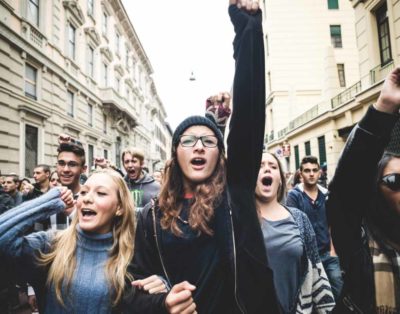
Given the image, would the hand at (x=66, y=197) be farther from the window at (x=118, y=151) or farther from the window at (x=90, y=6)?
the window at (x=118, y=151)

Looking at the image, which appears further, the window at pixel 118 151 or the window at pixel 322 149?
the window at pixel 118 151

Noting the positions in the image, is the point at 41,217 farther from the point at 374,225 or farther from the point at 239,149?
the point at 374,225

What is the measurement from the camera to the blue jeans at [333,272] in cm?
379

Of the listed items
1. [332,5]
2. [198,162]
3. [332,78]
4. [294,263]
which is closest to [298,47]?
[332,5]

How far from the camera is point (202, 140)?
1.69 m

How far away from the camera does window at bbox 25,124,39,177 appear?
11.4m

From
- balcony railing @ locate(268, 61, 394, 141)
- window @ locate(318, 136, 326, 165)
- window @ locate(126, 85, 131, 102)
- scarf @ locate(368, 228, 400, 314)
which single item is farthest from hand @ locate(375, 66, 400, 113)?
window @ locate(126, 85, 131, 102)

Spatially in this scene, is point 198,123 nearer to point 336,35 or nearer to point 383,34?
point 383,34

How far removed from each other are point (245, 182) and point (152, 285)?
659 mm

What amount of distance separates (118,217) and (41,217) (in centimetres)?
53

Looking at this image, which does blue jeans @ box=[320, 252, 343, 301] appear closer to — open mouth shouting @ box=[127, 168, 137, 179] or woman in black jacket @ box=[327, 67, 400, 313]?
woman in black jacket @ box=[327, 67, 400, 313]

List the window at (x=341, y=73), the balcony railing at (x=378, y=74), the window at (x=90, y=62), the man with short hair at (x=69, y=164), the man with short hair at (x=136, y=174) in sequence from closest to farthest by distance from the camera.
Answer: the man with short hair at (x=69, y=164), the man with short hair at (x=136, y=174), the balcony railing at (x=378, y=74), the window at (x=90, y=62), the window at (x=341, y=73)

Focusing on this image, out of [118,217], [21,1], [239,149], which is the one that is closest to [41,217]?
[118,217]

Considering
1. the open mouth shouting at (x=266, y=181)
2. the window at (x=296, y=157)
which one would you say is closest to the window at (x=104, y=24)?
the window at (x=296, y=157)
